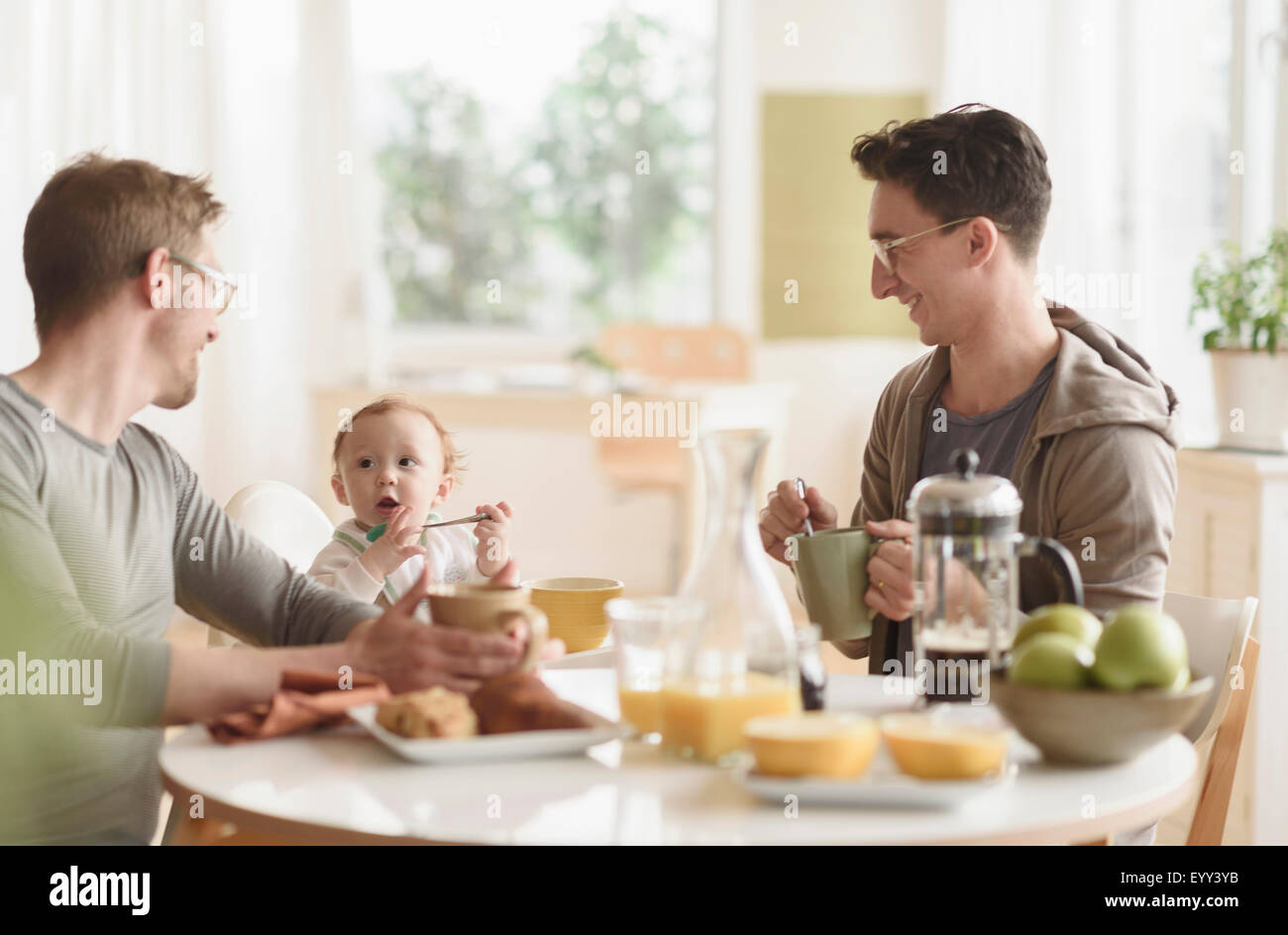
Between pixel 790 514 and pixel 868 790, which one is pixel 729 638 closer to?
pixel 868 790

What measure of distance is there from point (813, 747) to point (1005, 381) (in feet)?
3.54

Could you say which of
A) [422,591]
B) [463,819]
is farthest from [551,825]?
[422,591]

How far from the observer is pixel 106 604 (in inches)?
58.7

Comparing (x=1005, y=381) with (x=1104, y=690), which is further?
(x=1005, y=381)

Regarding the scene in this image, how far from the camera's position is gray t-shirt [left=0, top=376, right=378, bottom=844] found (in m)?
1.32

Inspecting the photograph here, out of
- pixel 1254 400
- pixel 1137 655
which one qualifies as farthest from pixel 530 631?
pixel 1254 400

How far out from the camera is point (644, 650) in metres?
1.30

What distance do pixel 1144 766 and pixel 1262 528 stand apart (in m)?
1.74

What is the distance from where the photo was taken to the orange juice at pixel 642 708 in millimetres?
1314

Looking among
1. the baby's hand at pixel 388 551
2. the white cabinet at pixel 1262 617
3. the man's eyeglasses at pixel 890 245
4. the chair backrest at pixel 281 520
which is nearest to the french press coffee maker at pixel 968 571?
the man's eyeglasses at pixel 890 245

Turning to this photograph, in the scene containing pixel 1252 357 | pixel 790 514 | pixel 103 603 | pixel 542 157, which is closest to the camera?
pixel 103 603

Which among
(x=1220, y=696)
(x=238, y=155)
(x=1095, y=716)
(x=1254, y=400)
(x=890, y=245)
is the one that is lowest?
(x=1220, y=696)

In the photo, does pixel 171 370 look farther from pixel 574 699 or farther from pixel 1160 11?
pixel 1160 11

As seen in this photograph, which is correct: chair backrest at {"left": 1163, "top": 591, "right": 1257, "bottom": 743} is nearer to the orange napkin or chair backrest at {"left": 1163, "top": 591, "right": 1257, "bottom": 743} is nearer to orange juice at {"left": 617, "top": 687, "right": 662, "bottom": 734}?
orange juice at {"left": 617, "top": 687, "right": 662, "bottom": 734}
